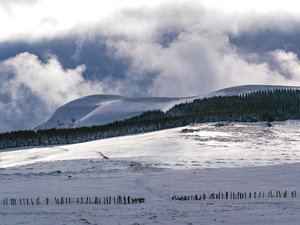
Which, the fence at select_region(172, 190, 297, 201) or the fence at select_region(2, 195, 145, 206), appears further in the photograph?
the fence at select_region(172, 190, 297, 201)

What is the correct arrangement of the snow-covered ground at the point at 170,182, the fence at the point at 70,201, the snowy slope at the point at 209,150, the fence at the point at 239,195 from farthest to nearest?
the snowy slope at the point at 209,150, the fence at the point at 239,195, the fence at the point at 70,201, the snow-covered ground at the point at 170,182

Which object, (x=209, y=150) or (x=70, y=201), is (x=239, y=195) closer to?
(x=70, y=201)

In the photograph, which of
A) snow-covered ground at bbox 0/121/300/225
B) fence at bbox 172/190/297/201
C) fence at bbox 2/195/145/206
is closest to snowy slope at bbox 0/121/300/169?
snow-covered ground at bbox 0/121/300/225

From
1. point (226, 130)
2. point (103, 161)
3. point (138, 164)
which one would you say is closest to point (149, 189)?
point (138, 164)

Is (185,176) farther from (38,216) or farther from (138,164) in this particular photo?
(38,216)

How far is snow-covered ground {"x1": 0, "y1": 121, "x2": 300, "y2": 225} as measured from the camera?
34.3 metres

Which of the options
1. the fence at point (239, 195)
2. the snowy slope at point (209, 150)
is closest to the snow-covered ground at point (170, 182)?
the snowy slope at point (209, 150)

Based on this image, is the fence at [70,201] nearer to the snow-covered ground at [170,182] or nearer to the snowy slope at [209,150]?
the snow-covered ground at [170,182]

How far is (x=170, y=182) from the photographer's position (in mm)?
61594

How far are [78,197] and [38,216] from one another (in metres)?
12.0

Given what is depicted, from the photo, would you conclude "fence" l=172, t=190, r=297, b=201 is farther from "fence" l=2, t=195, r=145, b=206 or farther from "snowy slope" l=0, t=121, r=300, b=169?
"snowy slope" l=0, t=121, r=300, b=169

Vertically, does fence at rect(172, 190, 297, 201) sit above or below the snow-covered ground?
below

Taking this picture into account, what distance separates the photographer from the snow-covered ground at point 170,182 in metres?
34.3

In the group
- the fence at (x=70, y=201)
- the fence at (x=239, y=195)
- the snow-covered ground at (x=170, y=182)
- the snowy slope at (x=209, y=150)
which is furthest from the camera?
the snowy slope at (x=209, y=150)
